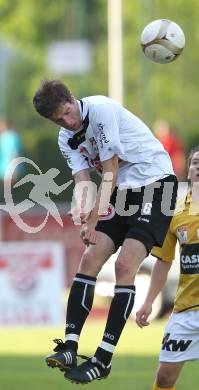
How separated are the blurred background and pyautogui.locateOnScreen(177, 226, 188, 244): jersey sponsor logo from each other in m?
1.33

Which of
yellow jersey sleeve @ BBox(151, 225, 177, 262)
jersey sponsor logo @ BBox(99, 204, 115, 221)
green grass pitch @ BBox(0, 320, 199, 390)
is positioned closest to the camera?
jersey sponsor logo @ BBox(99, 204, 115, 221)

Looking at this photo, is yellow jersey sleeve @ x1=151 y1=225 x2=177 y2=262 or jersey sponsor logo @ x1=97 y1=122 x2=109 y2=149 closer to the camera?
jersey sponsor logo @ x1=97 y1=122 x2=109 y2=149

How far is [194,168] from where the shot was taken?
7.57m

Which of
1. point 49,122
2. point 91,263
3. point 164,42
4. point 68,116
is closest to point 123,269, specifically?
point 91,263

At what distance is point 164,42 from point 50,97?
3.80ft

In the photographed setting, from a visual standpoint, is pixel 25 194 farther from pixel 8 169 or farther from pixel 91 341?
pixel 91 341

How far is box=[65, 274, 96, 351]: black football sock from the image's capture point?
24.8ft

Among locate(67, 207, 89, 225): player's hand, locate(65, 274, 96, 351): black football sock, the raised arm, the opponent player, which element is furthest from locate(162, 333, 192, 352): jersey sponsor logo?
locate(67, 207, 89, 225): player's hand

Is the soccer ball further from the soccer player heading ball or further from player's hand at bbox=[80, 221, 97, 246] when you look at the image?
player's hand at bbox=[80, 221, 97, 246]

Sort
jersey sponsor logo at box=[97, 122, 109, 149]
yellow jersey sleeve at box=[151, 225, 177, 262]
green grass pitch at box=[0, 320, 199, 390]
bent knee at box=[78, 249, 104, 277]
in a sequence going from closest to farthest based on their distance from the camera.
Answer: jersey sponsor logo at box=[97, 122, 109, 149] < bent knee at box=[78, 249, 104, 277] < yellow jersey sleeve at box=[151, 225, 177, 262] < green grass pitch at box=[0, 320, 199, 390]

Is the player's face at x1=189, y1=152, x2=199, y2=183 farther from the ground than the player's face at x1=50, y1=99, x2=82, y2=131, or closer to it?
closer to it

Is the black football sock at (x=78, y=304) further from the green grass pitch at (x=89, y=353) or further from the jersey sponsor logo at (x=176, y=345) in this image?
the green grass pitch at (x=89, y=353)

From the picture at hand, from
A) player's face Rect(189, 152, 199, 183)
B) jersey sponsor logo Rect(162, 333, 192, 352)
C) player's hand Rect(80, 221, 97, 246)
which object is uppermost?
player's face Rect(189, 152, 199, 183)

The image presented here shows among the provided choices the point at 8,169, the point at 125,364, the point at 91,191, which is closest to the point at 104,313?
the point at 8,169
